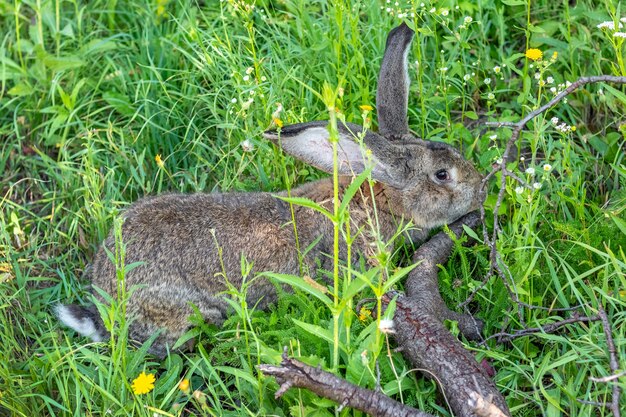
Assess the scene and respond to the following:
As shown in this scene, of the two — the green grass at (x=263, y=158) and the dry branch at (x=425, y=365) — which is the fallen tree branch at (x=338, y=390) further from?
the green grass at (x=263, y=158)

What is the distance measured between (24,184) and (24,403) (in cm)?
205

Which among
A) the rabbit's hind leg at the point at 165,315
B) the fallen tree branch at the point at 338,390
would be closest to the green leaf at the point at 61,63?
the rabbit's hind leg at the point at 165,315

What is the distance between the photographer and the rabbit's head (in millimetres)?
5449

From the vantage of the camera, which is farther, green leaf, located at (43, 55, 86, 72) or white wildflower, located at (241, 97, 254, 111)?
green leaf, located at (43, 55, 86, 72)

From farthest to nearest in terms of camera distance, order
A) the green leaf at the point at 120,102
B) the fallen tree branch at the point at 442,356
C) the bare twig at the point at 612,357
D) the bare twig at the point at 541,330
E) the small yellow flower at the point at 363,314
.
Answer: the green leaf at the point at 120,102 < the small yellow flower at the point at 363,314 < the bare twig at the point at 541,330 < the fallen tree branch at the point at 442,356 < the bare twig at the point at 612,357

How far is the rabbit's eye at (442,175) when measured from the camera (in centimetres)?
560

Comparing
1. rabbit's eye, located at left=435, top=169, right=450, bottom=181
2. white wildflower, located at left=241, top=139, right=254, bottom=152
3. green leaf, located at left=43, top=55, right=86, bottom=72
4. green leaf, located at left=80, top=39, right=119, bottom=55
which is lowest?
rabbit's eye, located at left=435, top=169, right=450, bottom=181

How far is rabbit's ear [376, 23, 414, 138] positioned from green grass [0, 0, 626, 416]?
0.13 m

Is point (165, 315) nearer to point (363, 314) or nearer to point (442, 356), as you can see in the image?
point (363, 314)

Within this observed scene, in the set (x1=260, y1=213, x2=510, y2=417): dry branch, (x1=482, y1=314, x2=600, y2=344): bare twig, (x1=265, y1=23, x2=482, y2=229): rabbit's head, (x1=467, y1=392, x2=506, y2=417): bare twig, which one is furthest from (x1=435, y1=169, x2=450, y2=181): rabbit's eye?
(x1=467, y1=392, x2=506, y2=417): bare twig

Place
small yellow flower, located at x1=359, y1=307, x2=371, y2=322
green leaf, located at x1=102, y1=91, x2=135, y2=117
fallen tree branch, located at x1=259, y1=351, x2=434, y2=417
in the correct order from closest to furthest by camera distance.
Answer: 1. fallen tree branch, located at x1=259, y1=351, x2=434, y2=417
2. small yellow flower, located at x1=359, y1=307, x2=371, y2=322
3. green leaf, located at x1=102, y1=91, x2=135, y2=117

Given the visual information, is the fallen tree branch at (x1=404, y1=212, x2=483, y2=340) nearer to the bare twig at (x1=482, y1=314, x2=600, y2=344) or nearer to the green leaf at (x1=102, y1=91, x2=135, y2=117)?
the bare twig at (x1=482, y1=314, x2=600, y2=344)

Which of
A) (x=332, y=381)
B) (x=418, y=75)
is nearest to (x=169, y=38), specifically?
(x=418, y=75)

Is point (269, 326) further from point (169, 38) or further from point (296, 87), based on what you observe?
point (169, 38)
